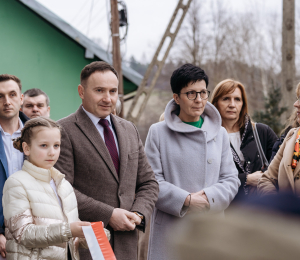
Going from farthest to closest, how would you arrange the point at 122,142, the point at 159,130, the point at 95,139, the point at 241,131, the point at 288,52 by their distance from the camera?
1. the point at 288,52
2. the point at 241,131
3. the point at 159,130
4. the point at 122,142
5. the point at 95,139

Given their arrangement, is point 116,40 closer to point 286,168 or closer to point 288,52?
point 288,52

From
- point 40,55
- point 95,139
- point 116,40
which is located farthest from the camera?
point 116,40

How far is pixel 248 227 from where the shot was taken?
0.65 meters

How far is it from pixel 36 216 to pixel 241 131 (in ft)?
7.42

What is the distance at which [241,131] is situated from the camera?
11.6 feet

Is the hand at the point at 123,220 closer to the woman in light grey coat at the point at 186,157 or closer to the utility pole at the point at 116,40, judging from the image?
the woman in light grey coat at the point at 186,157

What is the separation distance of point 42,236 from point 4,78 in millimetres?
1570

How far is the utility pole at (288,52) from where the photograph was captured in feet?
24.8

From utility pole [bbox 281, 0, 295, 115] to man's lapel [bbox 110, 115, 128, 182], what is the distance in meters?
5.93

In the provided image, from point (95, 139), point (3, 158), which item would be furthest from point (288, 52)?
point (3, 158)

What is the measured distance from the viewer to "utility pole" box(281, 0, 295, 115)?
757cm

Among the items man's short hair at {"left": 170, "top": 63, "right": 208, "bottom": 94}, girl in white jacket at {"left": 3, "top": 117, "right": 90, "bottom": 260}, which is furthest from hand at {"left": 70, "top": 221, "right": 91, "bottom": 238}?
man's short hair at {"left": 170, "top": 63, "right": 208, "bottom": 94}

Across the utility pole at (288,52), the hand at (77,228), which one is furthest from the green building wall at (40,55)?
the hand at (77,228)

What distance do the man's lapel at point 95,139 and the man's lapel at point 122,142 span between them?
0.07 meters
